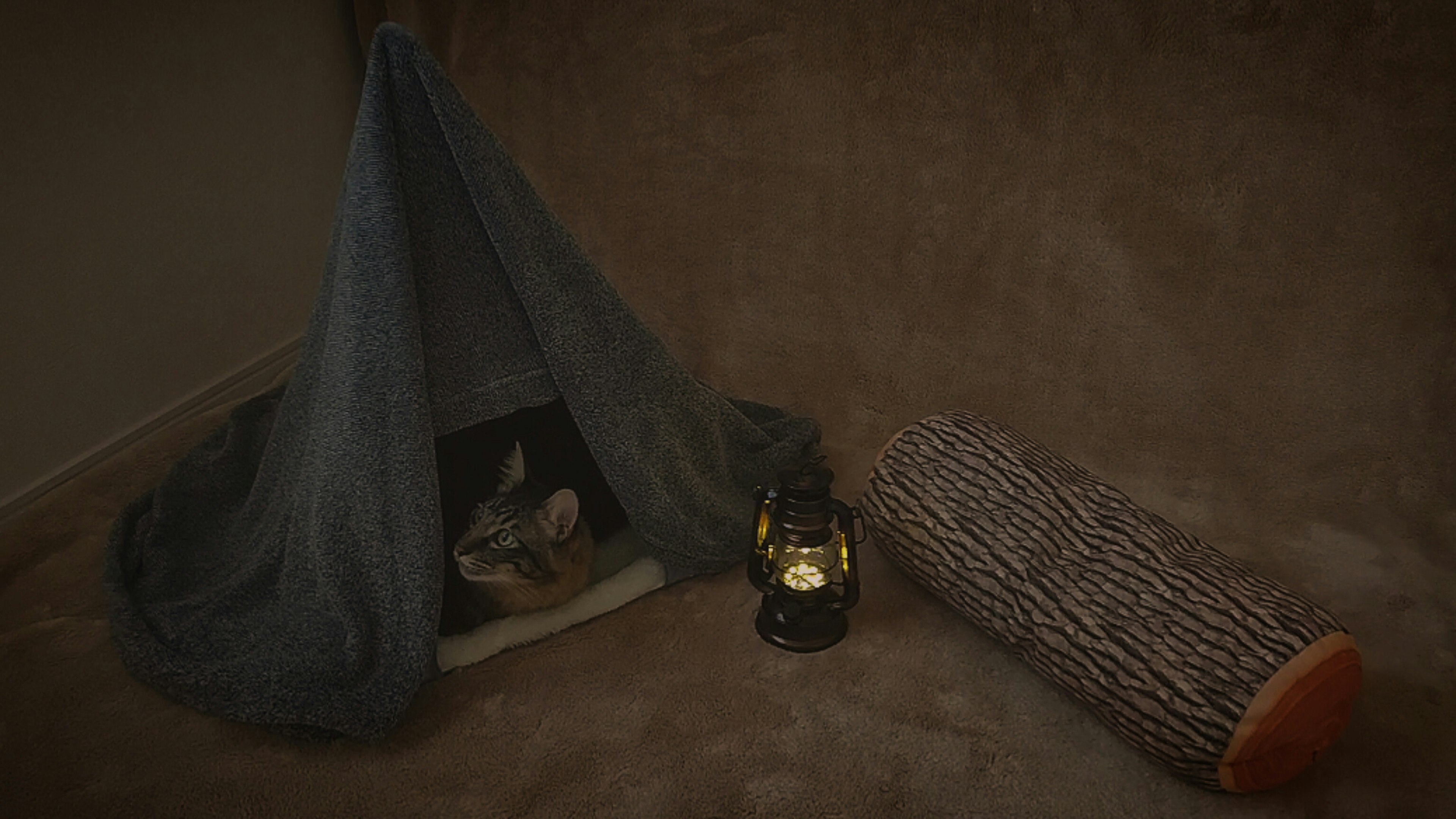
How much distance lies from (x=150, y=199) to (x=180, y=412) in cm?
35

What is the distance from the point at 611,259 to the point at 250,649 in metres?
0.99

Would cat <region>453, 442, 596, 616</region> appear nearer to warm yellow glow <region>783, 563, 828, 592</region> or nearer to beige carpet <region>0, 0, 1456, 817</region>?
beige carpet <region>0, 0, 1456, 817</region>

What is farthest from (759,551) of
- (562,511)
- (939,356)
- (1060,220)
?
(1060,220)

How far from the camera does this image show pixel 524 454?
1.25 metres

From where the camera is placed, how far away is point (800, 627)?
128cm

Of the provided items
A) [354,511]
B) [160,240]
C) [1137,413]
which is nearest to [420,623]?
[354,511]

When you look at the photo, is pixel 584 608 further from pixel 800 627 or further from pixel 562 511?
pixel 800 627

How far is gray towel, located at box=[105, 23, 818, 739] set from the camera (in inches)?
42.8

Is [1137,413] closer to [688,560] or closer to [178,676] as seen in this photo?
[688,560]

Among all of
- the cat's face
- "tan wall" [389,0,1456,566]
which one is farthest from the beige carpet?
the cat's face

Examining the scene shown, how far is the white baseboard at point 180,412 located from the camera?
5.04 feet

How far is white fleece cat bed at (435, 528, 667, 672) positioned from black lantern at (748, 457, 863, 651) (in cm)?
16

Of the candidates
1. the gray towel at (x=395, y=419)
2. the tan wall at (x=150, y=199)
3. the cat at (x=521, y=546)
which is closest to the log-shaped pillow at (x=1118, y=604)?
the gray towel at (x=395, y=419)

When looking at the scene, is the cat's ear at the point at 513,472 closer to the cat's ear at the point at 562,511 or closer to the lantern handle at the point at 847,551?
the cat's ear at the point at 562,511
